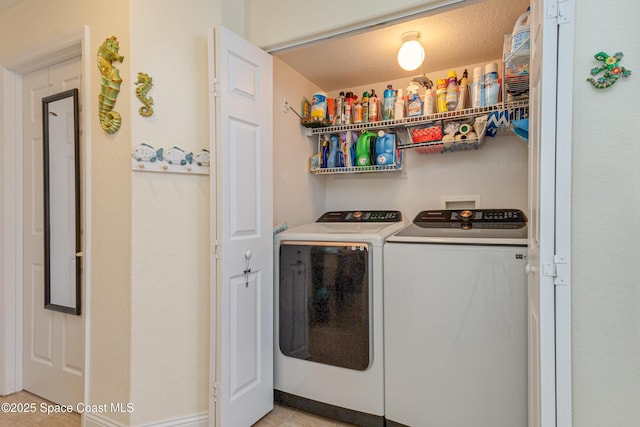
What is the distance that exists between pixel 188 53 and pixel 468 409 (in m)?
2.29

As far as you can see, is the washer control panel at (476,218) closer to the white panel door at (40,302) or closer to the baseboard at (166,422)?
the baseboard at (166,422)

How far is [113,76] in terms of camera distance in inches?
64.5

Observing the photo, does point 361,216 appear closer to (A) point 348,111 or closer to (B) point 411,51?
(A) point 348,111

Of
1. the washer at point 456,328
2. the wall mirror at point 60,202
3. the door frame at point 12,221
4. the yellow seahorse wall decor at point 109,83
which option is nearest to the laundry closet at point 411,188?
the washer at point 456,328

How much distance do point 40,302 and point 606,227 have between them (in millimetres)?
3016

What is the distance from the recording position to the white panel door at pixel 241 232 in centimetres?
162

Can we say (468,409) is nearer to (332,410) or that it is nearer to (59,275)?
(332,410)

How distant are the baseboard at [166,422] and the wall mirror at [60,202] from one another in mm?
636

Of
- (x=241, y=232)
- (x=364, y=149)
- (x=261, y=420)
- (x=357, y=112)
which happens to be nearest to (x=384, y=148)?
(x=364, y=149)

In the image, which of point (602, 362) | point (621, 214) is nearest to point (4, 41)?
point (621, 214)

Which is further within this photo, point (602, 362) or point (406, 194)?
point (406, 194)

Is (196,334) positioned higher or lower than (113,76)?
lower

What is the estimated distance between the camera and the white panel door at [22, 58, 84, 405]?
2021 mm

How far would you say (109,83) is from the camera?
1.65 meters
